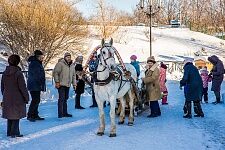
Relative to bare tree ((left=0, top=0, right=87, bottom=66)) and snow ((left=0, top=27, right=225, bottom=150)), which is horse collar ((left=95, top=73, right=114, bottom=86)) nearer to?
snow ((left=0, top=27, right=225, bottom=150))

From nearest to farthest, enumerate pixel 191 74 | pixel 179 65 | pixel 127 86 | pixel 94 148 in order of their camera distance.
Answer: pixel 94 148 → pixel 127 86 → pixel 191 74 → pixel 179 65

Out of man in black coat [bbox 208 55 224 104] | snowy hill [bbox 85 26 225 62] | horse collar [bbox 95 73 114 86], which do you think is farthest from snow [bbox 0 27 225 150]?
snowy hill [bbox 85 26 225 62]

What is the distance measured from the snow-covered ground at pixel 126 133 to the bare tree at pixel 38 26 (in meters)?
9.05

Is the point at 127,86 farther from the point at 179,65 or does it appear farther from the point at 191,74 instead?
the point at 179,65

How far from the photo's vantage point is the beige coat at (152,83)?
472 inches

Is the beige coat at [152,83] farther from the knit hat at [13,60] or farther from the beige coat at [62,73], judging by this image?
the knit hat at [13,60]

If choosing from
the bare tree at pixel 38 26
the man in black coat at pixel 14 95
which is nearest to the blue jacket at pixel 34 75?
the man in black coat at pixel 14 95

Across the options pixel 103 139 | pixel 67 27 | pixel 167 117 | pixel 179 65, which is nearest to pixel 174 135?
pixel 103 139

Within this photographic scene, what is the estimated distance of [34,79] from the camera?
11.0 m

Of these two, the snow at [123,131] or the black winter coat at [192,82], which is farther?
the black winter coat at [192,82]

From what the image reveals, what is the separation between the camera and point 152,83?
12.2 m

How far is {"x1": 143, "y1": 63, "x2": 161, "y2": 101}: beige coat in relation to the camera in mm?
11984

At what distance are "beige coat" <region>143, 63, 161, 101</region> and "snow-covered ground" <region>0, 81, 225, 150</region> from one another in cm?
60

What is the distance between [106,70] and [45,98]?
6.96 m
